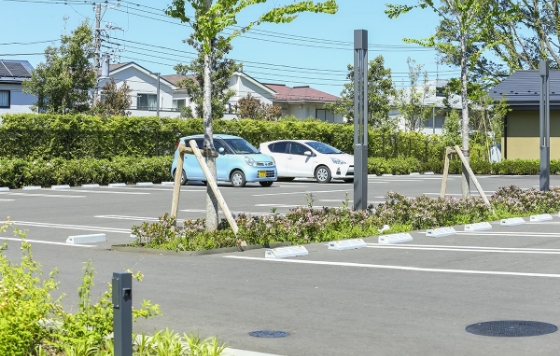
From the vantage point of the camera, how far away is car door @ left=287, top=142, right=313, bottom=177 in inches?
1254

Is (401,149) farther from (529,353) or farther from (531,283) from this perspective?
(529,353)

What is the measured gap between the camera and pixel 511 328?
286 inches

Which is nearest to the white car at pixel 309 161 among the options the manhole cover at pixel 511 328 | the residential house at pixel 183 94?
the manhole cover at pixel 511 328

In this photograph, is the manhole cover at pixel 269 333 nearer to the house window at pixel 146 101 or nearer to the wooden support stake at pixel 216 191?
the wooden support stake at pixel 216 191

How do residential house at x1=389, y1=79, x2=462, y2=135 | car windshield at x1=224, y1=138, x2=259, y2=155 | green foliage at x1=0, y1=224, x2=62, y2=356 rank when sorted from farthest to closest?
1. residential house at x1=389, y1=79, x2=462, y2=135
2. car windshield at x1=224, y1=138, x2=259, y2=155
3. green foliage at x1=0, y1=224, x2=62, y2=356

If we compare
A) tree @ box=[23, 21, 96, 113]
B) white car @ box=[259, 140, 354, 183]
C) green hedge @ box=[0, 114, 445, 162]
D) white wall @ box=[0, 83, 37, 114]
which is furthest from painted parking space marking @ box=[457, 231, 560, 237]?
white wall @ box=[0, 83, 37, 114]

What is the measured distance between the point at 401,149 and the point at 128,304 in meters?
37.3

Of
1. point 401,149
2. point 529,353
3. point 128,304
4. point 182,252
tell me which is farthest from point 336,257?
point 401,149

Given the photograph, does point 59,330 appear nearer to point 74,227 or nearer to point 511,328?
point 511,328

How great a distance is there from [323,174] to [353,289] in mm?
22310

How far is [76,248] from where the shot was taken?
12.9m

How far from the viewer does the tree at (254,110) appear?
67312 millimetres

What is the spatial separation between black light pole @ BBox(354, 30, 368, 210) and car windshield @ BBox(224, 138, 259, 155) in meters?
13.3

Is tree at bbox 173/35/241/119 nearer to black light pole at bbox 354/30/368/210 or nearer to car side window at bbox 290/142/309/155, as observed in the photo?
car side window at bbox 290/142/309/155
